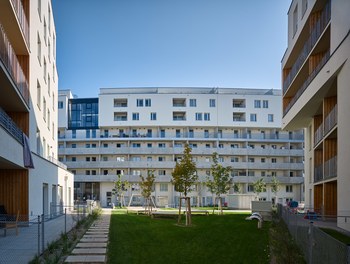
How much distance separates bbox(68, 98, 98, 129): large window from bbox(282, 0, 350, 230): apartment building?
1755 inches

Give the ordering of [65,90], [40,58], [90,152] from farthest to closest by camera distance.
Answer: [65,90], [90,152], [40,58]

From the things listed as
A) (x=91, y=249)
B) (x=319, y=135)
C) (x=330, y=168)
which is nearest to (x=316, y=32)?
(x=319, y=135)

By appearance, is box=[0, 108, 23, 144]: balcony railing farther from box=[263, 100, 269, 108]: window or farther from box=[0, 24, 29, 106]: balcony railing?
box=[263, 100, 269, 108]: window

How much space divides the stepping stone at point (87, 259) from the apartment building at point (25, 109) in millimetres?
6462

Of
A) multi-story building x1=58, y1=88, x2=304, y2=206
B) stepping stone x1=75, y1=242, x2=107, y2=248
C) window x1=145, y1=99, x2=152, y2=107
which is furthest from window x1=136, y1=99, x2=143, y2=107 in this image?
stepping stone x1=75, y1=242, x2=107, y2=248

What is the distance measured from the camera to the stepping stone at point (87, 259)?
506 inches

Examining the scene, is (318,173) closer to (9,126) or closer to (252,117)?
(9,126)

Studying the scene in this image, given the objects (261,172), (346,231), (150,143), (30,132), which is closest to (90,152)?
(150,143)

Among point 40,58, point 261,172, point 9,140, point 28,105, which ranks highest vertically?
point 40,58

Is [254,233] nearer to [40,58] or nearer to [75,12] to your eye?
[75,12]

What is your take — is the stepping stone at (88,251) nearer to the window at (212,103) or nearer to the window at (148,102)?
the window at (148,102)

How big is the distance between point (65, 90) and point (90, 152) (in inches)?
653

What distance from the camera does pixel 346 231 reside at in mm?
20062

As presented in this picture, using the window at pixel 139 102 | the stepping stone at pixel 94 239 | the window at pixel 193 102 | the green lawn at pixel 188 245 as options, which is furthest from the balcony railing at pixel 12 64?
the window at pixel 193 102
